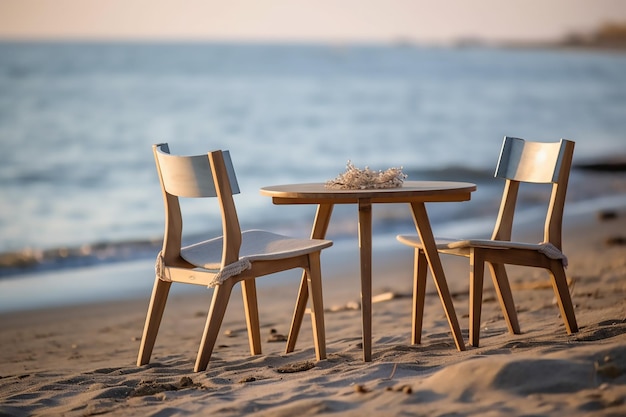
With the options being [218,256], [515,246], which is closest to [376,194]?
[515,246]

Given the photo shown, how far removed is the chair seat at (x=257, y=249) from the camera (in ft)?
13.8

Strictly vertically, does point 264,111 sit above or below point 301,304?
above

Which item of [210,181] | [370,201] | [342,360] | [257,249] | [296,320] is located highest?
[210,181]

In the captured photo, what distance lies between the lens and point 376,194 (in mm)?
4133

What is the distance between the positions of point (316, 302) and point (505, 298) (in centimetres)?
106

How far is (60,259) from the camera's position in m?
9.27

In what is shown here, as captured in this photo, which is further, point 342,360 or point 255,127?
point 255,127

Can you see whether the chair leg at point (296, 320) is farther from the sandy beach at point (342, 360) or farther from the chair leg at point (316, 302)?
the chair leg at point (316, 302)

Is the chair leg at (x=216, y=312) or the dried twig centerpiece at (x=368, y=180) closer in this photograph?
the chair leg at (x=216, y=312)

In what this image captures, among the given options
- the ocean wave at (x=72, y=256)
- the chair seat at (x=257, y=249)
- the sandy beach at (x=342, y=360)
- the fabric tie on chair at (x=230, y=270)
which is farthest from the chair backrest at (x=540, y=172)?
the ocean wave at (x=72, y=256)

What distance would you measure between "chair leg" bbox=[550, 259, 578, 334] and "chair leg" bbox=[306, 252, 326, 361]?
3.80 ft

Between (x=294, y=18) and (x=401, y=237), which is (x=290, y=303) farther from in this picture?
(x=294, y=18)

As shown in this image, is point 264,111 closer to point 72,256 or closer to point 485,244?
point 72,256

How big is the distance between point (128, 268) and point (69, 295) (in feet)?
4.27
